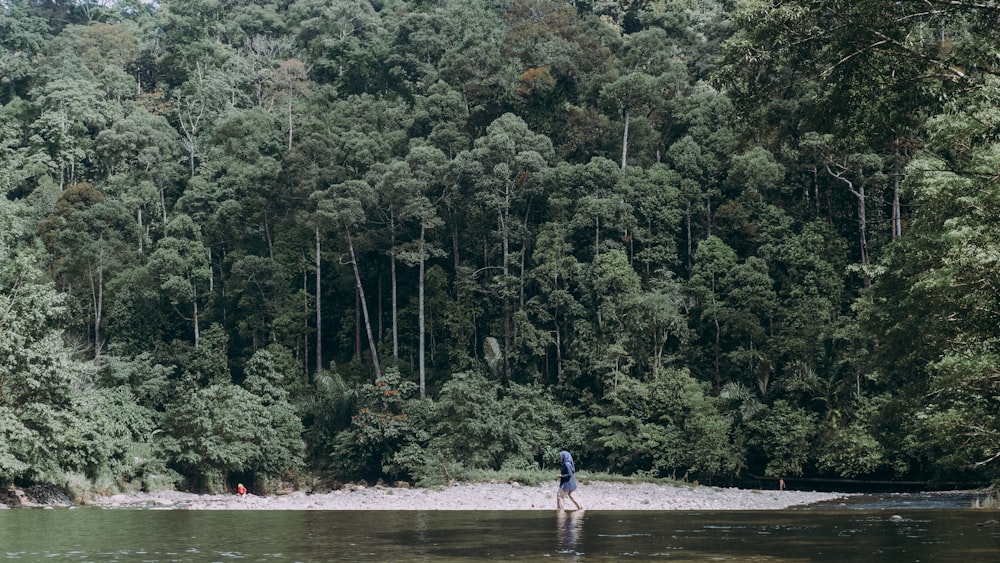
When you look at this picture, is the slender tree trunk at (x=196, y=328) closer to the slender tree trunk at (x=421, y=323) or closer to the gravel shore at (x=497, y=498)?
the slender tree trunk at (x=421, y=323)

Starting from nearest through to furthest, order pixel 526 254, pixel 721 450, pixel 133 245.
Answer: pixel 721 450
pixel 526 254
pixel 133 245

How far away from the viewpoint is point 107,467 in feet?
103

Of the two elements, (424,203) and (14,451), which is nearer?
(14,451)

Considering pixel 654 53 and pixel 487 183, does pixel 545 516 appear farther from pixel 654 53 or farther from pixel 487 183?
pixel 654 53

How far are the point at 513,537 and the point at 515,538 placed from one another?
168mm

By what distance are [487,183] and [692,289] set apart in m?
9.96

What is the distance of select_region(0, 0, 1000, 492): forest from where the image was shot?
33.0m

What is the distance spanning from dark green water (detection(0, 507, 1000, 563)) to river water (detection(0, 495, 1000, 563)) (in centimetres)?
2

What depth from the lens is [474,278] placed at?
45.8 m

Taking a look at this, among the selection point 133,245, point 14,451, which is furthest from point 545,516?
point 133,245

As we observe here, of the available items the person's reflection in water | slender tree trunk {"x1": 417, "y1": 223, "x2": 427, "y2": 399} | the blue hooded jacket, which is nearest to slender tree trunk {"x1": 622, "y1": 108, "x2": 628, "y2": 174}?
slender tree trunk {"x1": 417, "y1": 223, "x2": 427, "y2": 399}

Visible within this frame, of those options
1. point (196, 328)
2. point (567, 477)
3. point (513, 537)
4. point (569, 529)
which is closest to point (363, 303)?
point (196, 328)

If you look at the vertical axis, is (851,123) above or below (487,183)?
below

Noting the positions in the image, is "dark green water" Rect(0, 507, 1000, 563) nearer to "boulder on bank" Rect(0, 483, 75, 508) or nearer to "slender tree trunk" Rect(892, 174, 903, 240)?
"boulder on bank" Rect(0, 483, 75, 508)
